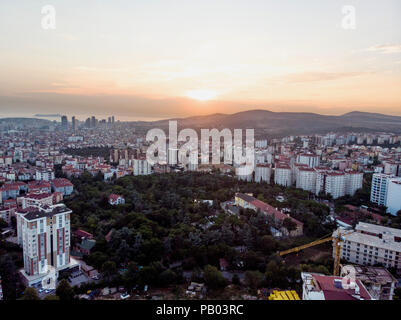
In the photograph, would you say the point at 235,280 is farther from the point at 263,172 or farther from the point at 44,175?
the point at 44,175

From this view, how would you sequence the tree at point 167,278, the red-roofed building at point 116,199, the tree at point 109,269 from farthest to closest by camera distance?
the red-roofed building at point 116,199
the tree at point 109,269
the tree at point 167,278

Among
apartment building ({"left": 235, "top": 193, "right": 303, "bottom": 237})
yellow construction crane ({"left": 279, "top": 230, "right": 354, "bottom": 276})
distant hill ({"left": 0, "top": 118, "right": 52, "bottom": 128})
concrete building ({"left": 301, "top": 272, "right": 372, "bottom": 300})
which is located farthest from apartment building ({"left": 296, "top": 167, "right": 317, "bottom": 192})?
distant hill ({"left": 0, "top": 118, "right": 52, "bottom": 128})

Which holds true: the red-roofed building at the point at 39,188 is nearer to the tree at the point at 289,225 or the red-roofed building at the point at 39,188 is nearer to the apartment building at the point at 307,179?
the tree at the point at 289,225

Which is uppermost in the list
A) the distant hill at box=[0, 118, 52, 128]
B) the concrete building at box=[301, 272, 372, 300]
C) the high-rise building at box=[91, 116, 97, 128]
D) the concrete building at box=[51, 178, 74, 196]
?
the high-rise building at box=[91, 116, 97, 128]

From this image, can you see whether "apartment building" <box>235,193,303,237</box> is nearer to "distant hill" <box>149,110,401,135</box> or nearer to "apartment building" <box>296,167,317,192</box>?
"apartment building" <box>296,167,317,192</box>

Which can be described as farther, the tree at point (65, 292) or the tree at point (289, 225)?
the tree at point (289, 225)

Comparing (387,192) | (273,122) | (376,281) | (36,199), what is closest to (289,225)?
(376,281)

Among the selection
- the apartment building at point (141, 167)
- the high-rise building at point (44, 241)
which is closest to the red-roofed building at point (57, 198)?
the high-rise building at point (44, 241)
